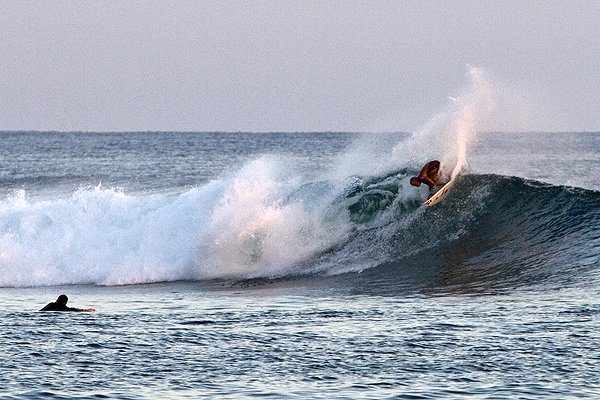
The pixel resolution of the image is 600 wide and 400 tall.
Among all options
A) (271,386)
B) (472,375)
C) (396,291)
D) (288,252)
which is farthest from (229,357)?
(288,252)

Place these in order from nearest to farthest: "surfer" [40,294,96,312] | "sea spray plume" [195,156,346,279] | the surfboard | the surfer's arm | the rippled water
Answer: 1. the rippled water
2. "surfer" [40,294,96,312]
3. "sea spray plume" [195,156,346,279]
4. the surfer's arm
5. the surfboard

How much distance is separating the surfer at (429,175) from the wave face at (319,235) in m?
0.60

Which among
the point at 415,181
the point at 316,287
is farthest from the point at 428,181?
the point at 316,287

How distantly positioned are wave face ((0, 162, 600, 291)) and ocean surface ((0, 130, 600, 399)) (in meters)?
0.05

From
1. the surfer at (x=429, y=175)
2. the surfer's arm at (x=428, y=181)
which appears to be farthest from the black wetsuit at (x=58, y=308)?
the surfer's arm at (x=428, y=181)

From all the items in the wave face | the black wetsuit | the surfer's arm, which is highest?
the surfer's arm

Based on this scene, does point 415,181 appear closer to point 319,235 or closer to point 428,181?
point 428,181

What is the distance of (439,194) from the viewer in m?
20.8

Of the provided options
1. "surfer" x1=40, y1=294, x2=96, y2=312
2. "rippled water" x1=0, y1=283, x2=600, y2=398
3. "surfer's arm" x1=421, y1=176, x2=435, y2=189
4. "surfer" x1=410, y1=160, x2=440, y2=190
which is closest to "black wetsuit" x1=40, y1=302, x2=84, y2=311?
"surfer" x1=40, y1=294, x2=96, y2=312

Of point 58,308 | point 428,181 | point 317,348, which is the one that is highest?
point 428,181

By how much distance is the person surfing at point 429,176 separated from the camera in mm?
20016

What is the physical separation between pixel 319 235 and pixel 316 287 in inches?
146

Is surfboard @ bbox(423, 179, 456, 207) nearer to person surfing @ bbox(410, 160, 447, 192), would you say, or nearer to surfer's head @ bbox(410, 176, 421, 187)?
person surfing @ bbox(410, 160, 447, 192)

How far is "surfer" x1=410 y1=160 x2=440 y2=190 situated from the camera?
789 inches
